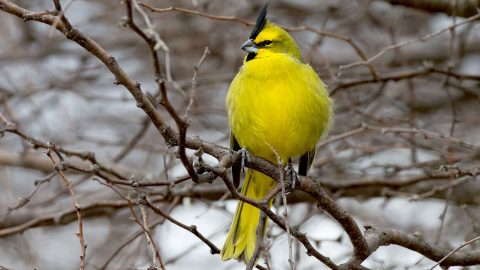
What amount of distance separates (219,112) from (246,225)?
79.9 inches

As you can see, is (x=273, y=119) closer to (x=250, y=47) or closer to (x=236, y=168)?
(x=236, y=168)

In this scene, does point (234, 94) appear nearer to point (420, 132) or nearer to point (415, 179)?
point (420, 132)

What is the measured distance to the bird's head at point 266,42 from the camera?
15.5ft

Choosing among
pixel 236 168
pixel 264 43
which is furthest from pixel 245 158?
pixel 264 43

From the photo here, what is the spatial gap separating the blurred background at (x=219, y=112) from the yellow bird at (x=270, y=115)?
0.30m

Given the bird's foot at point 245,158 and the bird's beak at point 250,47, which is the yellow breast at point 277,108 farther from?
the bird's foot at point 245,158

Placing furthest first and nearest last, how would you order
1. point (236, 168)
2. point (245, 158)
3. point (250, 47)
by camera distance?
point (250, 47) < point (236, 168) < point (245, 158)

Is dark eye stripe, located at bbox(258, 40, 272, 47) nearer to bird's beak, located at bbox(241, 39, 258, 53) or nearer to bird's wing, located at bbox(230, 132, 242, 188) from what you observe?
bird's beak, located at bbox(241, 39, 258, 53)

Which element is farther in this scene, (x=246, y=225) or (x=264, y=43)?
(x=264, y=43)

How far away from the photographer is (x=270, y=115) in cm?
433

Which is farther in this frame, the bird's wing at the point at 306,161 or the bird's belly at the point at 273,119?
the bird's wing at the point at 306,161

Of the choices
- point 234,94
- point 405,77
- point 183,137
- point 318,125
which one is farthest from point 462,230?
point 183,137

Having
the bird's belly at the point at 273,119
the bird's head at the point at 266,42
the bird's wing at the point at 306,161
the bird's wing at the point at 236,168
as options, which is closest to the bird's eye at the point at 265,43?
the bird's head at the point at 266,42

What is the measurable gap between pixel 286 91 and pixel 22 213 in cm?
235
